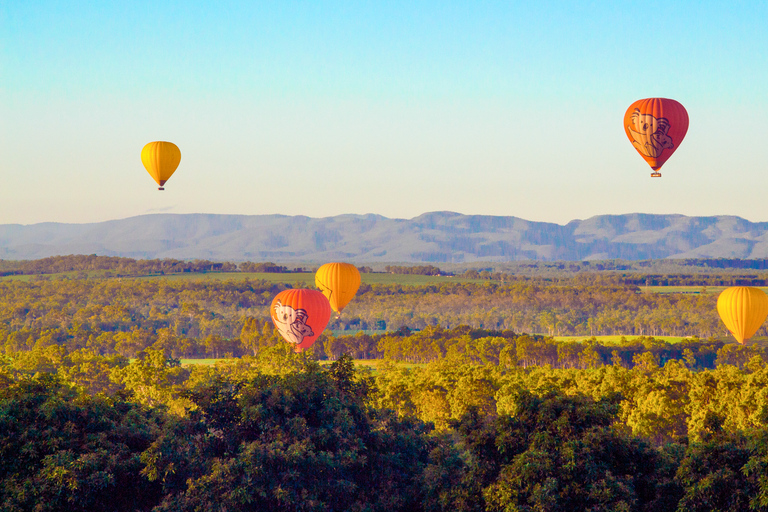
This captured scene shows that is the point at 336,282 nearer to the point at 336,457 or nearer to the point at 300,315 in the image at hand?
the point at 300,315

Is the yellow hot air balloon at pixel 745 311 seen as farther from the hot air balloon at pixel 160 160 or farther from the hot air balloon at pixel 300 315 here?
the hot air balloon at pixel 160 160

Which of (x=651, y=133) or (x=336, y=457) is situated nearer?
(x=336, y=457)

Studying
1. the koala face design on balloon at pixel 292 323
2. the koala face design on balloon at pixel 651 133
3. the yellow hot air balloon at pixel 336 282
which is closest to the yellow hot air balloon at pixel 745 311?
the koala face design on balloon at pixel 651 133

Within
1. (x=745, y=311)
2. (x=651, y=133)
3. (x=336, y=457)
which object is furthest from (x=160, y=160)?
(x=745, y=311)

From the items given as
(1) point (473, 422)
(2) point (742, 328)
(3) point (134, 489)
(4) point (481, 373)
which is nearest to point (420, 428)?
(1) point (473, 422)

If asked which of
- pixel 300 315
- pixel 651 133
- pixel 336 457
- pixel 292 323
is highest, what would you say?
pixel 651 133

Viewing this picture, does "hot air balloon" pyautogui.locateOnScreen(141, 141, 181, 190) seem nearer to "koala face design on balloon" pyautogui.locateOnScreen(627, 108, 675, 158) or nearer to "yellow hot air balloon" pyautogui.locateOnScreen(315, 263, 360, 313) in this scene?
"yellow hot air balloon" pyautogui.locateOnScreen(315, 263, 360, 313)

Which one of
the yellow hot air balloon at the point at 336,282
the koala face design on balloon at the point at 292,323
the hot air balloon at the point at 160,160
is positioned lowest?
the koala face design on balloon at the point at 292,323

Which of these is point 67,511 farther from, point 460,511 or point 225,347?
point 225,347
